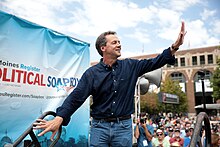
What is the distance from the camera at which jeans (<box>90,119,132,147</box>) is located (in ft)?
6.82

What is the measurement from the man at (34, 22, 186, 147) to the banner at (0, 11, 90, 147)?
4.64 ft

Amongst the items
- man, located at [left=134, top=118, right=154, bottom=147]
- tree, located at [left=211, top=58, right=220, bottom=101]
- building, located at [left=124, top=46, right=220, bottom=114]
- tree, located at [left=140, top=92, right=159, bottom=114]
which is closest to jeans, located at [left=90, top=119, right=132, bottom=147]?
man, located at [left=134, top=118, right=154, bottom=147]

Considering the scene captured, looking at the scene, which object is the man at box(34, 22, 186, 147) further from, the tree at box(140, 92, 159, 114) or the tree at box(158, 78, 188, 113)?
the tree at box(140, 92, 159, 114)

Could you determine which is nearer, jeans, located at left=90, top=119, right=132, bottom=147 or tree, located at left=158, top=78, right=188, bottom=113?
jeans, located at left=90, top=119, right=132, bottom=147

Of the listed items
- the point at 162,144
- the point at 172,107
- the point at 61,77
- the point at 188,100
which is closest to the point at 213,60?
the point at 188,100

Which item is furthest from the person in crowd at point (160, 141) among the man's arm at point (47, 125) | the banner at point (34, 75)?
the man's arm at point (47, 125)

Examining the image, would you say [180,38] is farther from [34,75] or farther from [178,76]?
[178,76]

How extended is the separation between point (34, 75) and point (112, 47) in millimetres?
1653

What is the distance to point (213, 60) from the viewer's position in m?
45.5

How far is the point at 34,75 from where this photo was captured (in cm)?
351

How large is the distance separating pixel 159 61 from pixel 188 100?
47.3m

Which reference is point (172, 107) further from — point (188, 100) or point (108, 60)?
point (108, 60)

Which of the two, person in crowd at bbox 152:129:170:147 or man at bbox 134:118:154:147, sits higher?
man at bbox 134:118:154:147

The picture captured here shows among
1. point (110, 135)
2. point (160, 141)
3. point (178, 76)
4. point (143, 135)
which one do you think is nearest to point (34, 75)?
point (110, 135)
